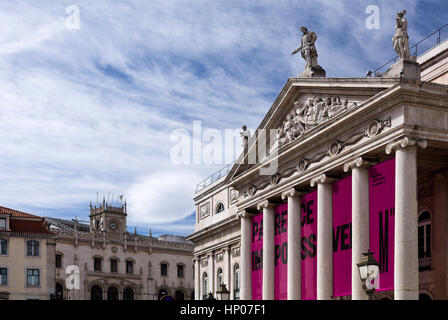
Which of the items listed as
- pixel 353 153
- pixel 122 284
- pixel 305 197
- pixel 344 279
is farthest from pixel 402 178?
pixel 122 284

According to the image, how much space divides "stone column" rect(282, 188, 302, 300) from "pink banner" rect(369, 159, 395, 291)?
23.7 ft

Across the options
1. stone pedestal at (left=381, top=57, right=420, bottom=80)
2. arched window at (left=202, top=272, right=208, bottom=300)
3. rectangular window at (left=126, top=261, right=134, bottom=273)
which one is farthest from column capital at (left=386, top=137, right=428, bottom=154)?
rectangular window at (left=126, top=261, right=134, bottom=273)

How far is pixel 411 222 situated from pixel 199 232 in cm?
3518

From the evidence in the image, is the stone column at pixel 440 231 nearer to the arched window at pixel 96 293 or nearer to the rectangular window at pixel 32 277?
the rectangular window at pixel 32 277

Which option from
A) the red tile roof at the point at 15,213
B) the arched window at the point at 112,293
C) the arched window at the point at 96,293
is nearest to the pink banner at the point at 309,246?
the red tile roof at the point at 15,213

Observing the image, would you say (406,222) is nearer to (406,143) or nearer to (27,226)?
(406,143)

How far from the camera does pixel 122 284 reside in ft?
333

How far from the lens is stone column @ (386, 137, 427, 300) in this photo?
30.1 metres

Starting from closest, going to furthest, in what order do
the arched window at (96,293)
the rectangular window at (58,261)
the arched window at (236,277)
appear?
the arched window at (236,277)
the rectangular window at (58,261)
the arched window at (96,293)

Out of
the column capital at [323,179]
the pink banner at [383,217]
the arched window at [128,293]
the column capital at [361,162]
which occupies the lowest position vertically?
the arched window at [128,293]

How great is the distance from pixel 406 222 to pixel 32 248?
Result: 6075 cm

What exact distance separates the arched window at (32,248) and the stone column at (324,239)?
174ft

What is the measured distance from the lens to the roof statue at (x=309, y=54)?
40000mm
